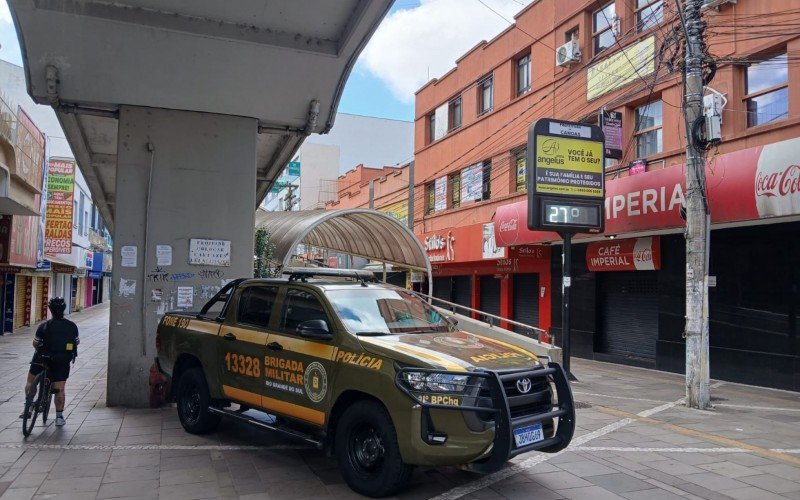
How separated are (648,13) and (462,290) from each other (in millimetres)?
12849

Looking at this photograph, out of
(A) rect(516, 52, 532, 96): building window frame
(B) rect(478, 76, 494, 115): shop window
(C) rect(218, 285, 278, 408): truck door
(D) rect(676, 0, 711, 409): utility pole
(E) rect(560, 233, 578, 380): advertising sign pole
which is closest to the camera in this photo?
(C) rect(218, 285, 278, 408): truck door

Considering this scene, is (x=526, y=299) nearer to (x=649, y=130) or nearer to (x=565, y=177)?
(x=649, y=130)

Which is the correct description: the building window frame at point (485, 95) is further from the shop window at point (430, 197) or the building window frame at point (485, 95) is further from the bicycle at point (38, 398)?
the bicycle at point (38, 398)

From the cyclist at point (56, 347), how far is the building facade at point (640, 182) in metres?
10.5

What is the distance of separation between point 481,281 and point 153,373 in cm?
1604

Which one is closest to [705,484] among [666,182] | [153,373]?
[153,373]

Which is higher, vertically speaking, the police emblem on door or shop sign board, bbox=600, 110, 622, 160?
shop sign board, bbox=600, 110, 622, 160

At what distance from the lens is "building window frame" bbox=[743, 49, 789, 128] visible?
11867 millimetres

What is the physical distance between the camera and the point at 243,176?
9.57 metres

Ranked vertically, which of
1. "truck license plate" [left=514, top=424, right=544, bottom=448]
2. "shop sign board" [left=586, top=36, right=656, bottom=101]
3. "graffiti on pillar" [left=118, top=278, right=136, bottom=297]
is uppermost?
"shop sign board" [left=586, top=36, right=656, bottom=101]

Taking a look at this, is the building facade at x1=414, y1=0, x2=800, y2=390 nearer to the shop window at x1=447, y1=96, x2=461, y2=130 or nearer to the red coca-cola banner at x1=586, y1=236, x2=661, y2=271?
the red coca-cola banner at x1=586, y1=236, x2=661, y2=271

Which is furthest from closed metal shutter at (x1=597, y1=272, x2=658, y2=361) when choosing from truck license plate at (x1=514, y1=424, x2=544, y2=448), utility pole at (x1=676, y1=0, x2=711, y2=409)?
truck license plate at (x1=514, y1=424, x2=544, y2=448)

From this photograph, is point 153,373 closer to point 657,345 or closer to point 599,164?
point 599,164

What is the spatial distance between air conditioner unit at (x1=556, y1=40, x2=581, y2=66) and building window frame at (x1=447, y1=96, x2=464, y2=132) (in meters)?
6.98
